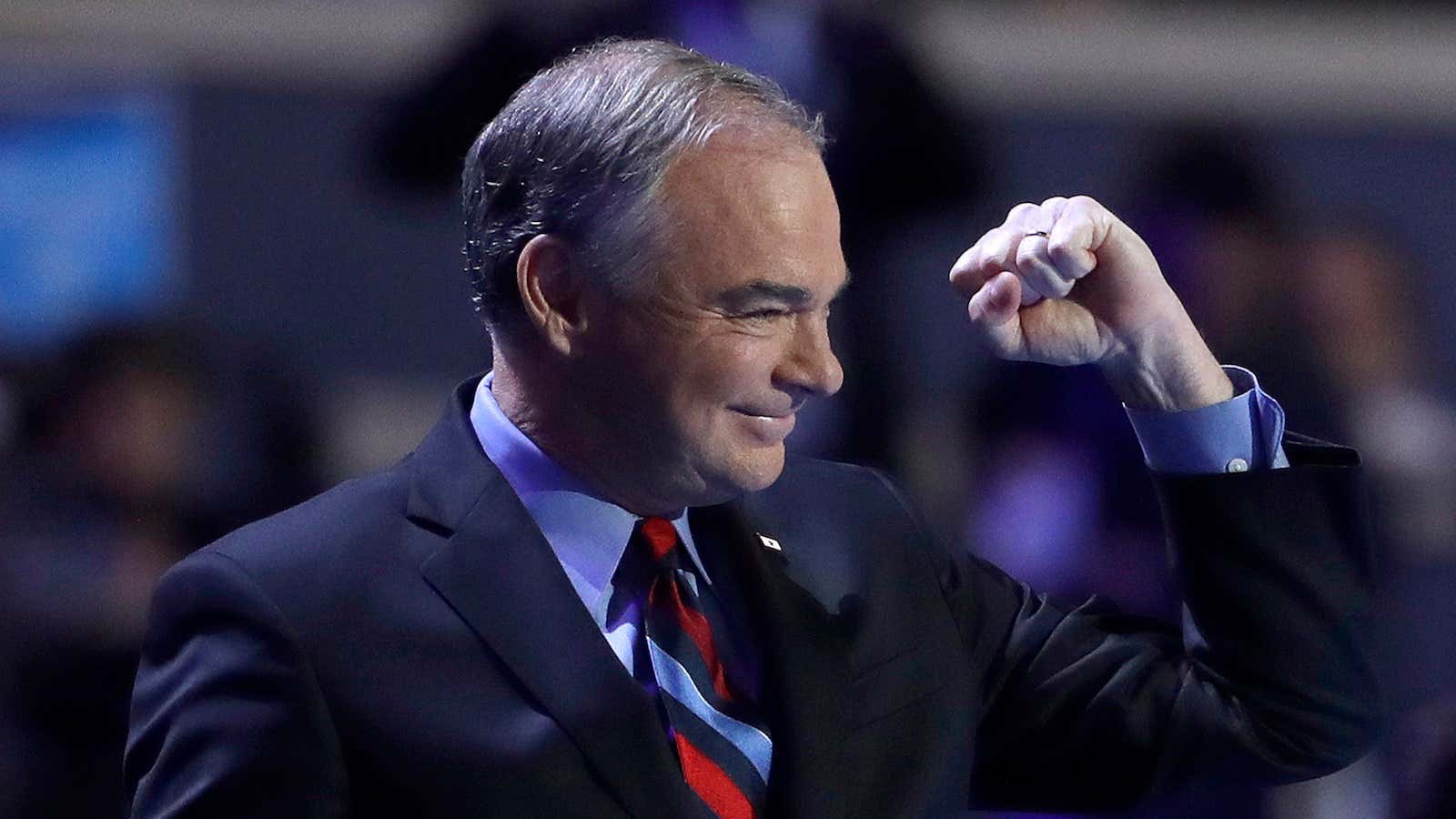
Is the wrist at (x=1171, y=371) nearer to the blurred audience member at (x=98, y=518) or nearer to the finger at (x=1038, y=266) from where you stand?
the finger at (x=1038, y=266)

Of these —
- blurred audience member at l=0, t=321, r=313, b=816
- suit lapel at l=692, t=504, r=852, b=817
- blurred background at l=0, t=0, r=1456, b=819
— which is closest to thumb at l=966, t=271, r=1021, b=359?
suit lapel at l=692, t=504, r=852, b=817

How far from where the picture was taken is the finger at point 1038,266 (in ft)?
5.15

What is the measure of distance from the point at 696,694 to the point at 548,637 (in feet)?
0.44

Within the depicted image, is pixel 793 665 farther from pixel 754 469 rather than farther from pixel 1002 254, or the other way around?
pixel 1002 254

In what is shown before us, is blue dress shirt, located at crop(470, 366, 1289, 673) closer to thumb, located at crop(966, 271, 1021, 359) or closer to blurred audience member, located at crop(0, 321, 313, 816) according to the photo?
thumb, located at crop(966, 271, 1021, 359)

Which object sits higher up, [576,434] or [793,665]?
[576,434]

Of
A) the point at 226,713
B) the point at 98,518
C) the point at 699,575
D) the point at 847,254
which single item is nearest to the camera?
the point at 226,713

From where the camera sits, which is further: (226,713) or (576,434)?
(576,434)

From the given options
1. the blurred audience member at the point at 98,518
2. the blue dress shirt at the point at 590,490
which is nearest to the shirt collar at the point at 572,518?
the blue dress shirt at the point at 590,490

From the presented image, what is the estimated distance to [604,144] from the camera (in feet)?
4.93

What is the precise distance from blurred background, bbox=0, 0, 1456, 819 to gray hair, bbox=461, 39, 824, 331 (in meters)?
1.17

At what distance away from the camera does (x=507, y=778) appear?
1.42 meters

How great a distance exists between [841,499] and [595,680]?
14.3 inches

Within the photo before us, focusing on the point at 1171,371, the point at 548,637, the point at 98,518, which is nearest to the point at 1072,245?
the point at 1171,371
